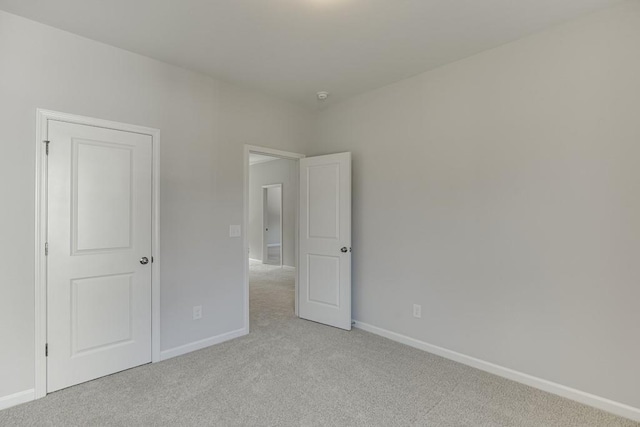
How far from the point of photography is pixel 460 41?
8.18 feet

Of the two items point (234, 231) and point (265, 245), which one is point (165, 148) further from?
point (265, 245)

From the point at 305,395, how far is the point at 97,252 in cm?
197

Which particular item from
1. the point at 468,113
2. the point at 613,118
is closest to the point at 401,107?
the point at 468,113

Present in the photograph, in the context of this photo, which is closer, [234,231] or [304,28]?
[304,28]

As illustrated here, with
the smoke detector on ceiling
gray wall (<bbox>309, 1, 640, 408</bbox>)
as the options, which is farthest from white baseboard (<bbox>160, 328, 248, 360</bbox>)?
the smoke detector on ceiling

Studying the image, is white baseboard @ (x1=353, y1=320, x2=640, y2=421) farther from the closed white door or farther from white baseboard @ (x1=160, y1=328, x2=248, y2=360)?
the closed white door

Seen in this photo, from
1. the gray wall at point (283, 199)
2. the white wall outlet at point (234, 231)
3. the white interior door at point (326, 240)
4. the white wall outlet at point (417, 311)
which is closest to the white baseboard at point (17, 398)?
the white wall outlet at point (234, 231)

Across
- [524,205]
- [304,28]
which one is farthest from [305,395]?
[304,28]

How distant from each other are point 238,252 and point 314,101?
2.00 m

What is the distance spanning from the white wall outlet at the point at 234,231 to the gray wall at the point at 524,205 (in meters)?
1.50

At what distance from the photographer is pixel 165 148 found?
284 centimetres

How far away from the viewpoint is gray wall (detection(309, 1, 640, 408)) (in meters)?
2.07

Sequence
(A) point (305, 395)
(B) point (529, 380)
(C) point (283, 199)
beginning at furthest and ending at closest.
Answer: (C) point (283, 199) → (B) point (529, 380) → (A) point (305, 395)

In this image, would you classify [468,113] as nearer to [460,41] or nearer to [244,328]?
[460,41]
